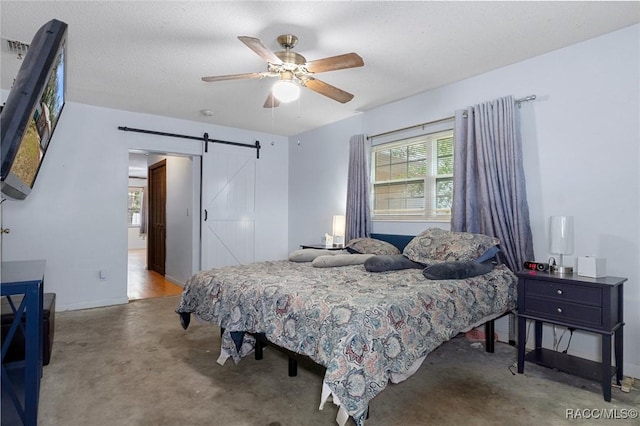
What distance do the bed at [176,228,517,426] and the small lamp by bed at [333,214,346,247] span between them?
1.43m

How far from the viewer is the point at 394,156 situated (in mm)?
4359

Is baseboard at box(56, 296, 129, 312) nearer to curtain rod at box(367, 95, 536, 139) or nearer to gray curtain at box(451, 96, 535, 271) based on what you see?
curtain rod at box(367, 95, 536, 139)

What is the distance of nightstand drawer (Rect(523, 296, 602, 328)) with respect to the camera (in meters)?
2.22

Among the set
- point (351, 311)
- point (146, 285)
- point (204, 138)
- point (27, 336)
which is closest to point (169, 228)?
point (146, 285)

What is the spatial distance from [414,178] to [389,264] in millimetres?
1539

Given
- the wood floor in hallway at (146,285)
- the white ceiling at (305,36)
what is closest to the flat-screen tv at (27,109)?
the white ceiling at (305,36)

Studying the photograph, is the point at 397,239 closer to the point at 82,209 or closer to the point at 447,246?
the point at 447,246

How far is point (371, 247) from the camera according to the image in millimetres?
3799

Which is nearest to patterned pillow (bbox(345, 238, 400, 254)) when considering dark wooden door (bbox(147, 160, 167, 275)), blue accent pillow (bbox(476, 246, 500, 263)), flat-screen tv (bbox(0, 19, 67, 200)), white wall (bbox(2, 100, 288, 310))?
blue accent pillow (bbox(476, 246, 500, 263))

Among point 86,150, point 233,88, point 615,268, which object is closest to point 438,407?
point 615,268

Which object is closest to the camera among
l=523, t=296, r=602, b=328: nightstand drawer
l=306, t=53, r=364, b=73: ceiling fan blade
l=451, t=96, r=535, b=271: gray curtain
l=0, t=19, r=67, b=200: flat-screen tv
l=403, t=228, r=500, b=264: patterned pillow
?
l=0, t=19, r=67, b=200: flat-screen tv

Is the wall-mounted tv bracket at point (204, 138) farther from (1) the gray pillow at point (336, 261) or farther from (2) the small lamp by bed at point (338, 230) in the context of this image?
(1) the gray pillow at point (336, 261)

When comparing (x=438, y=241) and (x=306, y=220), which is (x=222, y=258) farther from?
(x=438, y=241)

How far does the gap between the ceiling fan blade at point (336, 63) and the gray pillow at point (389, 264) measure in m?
1.53
